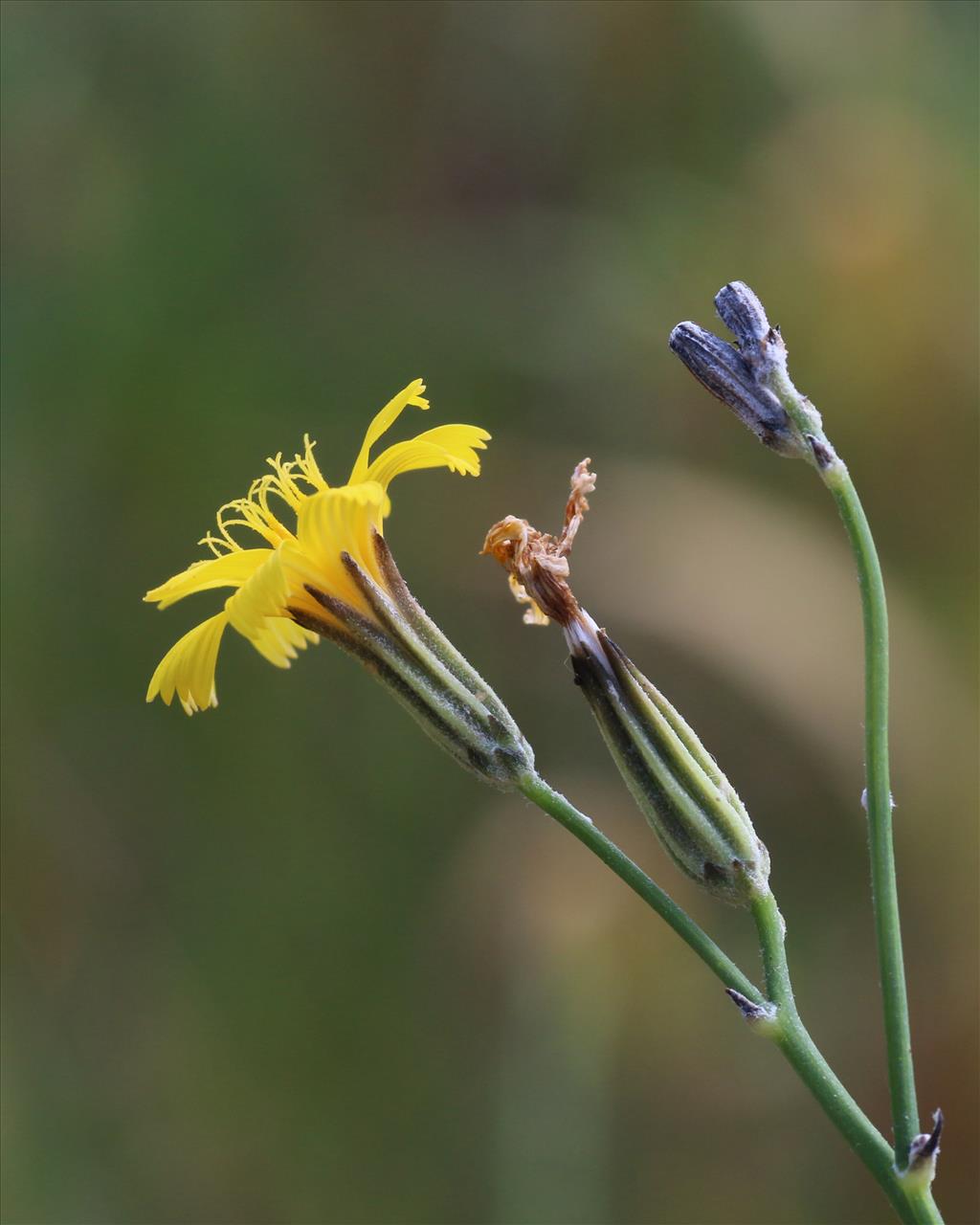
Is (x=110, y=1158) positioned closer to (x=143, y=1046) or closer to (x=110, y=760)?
(x=143, y=1046)

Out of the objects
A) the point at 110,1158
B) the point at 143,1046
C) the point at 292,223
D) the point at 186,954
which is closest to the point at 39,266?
the point at 292,223

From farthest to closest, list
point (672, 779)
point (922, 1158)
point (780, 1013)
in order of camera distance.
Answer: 1. point (672, 779)
2. point (780, 1013)
3. point (922, 1158)

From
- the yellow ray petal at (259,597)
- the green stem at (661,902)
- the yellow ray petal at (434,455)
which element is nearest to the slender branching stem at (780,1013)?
the green stem at (661,902)

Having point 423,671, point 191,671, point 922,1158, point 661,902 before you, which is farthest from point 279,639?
point 922,1158

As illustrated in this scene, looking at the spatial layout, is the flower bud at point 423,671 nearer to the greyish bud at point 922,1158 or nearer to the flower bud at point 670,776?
the flower bud at point 670,776

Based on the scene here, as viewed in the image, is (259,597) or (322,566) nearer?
(259,597)

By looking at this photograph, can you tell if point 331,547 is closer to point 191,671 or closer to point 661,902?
point 191,671
